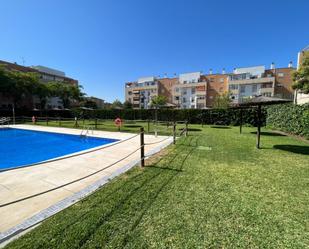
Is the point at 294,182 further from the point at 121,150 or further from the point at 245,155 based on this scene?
the point at 121,150

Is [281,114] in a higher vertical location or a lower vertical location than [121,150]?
higher

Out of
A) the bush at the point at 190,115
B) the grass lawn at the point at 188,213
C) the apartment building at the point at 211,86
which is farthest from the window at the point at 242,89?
the grass lawn at the point at 188,213

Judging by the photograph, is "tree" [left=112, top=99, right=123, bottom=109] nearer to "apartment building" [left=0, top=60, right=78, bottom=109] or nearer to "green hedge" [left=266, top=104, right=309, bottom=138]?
"apartment building" [left=0, top=60, right=78, bottom=109]

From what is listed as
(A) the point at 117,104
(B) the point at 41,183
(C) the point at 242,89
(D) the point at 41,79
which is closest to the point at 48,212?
(B) the point at 41,183

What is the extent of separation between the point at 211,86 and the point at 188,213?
49292 millimetres

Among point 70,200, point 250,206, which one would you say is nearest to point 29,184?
point 70,200

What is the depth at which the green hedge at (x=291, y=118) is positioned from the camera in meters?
9.59

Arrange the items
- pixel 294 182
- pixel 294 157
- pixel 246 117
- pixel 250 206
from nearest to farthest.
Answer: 1. pixel 250 206
2. pixel 294 182
3. pixel 294 157
4. pixel 246 117

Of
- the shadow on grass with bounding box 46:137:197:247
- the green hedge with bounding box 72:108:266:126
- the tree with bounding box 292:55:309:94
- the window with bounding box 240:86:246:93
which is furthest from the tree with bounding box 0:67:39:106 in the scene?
the window with bounding box 240:86:246:93

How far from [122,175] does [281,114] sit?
1485cm

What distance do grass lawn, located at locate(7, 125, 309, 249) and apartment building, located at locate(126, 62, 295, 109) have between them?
3484 centimetres

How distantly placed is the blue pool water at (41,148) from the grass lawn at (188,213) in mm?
6529

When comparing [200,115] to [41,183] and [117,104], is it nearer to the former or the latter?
[41,183]

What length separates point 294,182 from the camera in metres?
3.77
